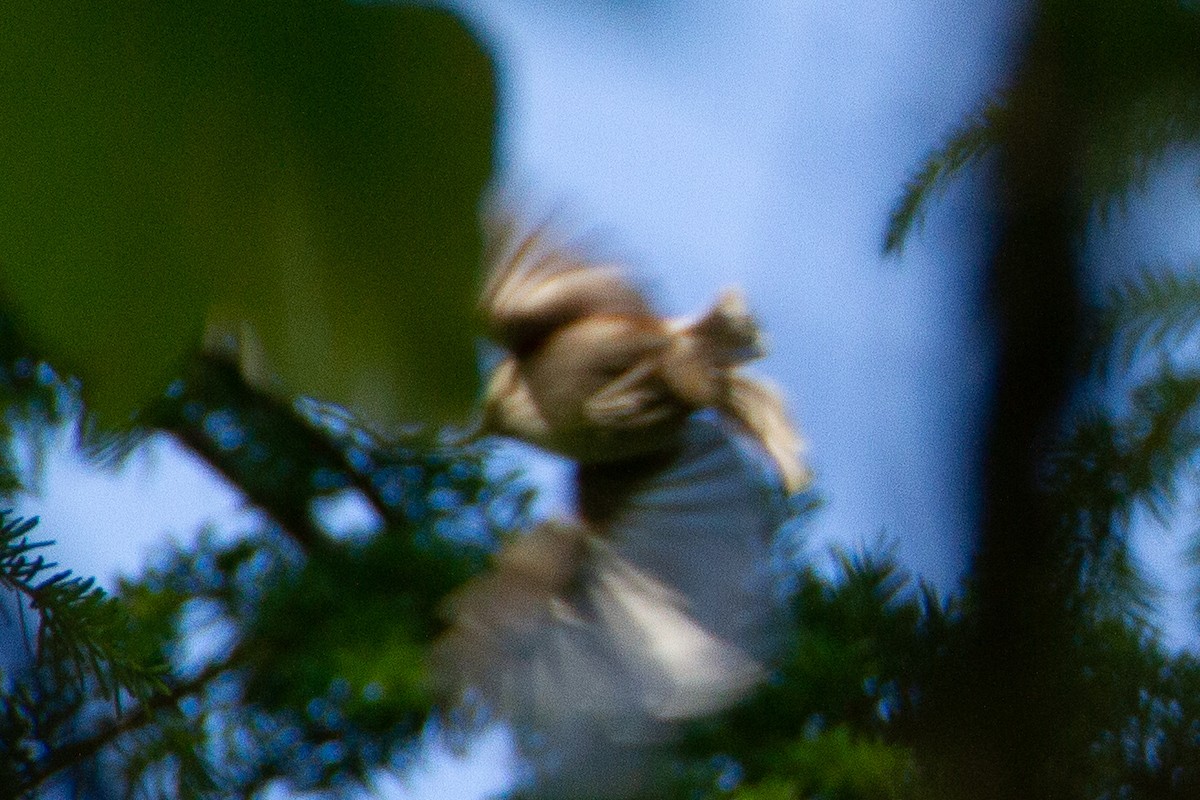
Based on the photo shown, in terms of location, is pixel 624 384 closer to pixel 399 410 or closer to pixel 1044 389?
pixel 1044 389

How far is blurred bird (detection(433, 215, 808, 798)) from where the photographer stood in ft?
1.94

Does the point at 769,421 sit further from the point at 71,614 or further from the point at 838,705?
the point at 71,614

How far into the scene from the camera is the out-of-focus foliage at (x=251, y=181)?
0.09 metres

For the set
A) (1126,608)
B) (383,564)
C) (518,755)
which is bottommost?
(1126,608)

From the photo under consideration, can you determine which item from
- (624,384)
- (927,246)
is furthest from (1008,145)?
(624,384)

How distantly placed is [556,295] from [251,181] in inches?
16.3

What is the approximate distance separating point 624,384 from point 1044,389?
7.9 inches

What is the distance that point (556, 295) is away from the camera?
509 mm

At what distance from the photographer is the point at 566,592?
624 millimetres

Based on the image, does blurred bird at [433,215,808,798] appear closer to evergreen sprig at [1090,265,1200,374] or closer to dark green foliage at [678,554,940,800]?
dark green foliage at [678,554,940,800]

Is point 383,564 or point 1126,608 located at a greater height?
point 383,564

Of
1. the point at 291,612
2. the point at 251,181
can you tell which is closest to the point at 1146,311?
the point at 251,181

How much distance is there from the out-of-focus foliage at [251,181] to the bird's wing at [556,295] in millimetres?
277

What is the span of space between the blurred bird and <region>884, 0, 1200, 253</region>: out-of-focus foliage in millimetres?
190
